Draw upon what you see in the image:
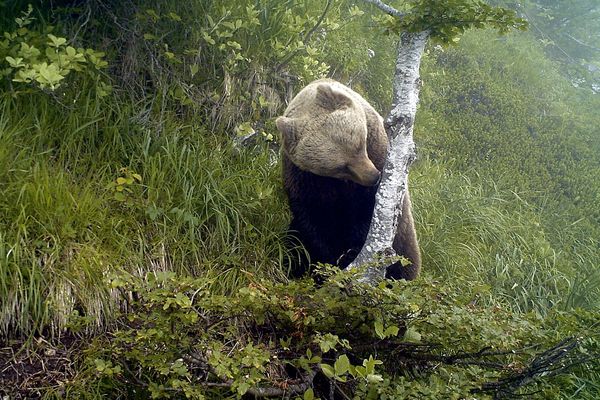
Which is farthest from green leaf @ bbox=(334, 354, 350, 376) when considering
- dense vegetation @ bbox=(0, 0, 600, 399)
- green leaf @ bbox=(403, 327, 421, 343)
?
green leaf @ bbox=(403, 327, 421, 343)

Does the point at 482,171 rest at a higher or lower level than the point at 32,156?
lower

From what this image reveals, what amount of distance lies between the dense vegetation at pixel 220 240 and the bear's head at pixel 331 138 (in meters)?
0.50

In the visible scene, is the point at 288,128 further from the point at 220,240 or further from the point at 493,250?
the point at 493,250

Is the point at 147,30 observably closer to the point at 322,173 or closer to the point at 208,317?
the point at 322,173

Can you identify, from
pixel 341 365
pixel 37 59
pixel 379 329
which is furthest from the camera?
pixel 37 59

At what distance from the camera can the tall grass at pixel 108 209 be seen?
314 centimetres

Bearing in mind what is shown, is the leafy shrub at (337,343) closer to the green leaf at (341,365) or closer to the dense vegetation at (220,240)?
the dense vegetation at (220,240)

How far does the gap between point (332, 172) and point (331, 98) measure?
0.46 meters

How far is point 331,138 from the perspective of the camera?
362 centimetres

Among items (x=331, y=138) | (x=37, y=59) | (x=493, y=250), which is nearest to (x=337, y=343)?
(x=331, y=138)

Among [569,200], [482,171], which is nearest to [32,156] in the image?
[482,171]

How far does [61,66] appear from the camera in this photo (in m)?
3.46

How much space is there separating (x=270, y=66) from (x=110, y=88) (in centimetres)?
162

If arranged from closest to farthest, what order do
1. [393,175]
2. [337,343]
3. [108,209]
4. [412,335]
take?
[412,335] → [337,343] → [393,175] → [108,209]
